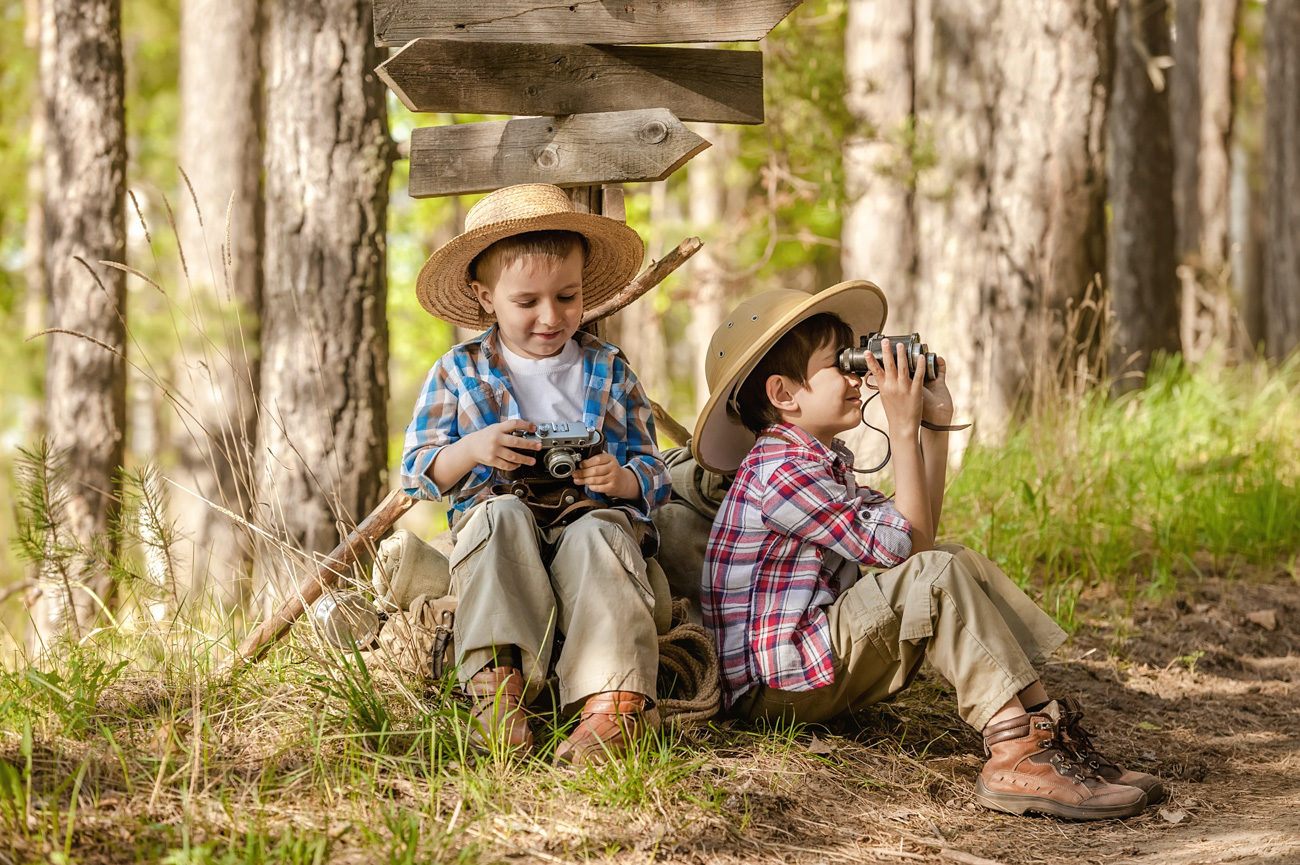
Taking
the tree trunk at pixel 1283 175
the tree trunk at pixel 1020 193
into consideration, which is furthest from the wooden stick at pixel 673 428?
the tree trunk at pixel 1283 175

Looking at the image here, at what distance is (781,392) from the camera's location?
3178mm

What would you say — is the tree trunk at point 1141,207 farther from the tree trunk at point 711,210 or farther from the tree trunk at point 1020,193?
the tree trunk at point 711,210

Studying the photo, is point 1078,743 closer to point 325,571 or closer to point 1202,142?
point 325,571

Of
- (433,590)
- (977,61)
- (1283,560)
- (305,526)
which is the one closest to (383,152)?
(305,526)

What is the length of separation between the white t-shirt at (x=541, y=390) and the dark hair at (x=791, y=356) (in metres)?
0.49

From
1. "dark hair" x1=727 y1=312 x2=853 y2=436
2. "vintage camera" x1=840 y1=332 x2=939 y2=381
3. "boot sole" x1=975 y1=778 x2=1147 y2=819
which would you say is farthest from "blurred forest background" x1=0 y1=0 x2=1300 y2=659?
"boot sole" x1=975 y1=778 x2=1147 y2=819

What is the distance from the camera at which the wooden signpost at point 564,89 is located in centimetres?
342

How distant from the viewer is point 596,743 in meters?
2.77

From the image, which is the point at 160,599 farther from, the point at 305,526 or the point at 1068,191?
the point at 1068,191

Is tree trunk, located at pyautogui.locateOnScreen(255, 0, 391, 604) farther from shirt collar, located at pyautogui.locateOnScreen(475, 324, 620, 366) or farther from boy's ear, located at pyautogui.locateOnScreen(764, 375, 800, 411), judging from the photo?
boy's ear, located at pyautogui.locateOnScreen(764, 375, 800, 411)

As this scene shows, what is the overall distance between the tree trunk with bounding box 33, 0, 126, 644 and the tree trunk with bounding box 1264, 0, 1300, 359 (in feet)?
31.4

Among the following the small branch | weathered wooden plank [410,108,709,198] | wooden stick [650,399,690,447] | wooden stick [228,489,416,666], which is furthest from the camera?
wooden stick [650,399,690,447]

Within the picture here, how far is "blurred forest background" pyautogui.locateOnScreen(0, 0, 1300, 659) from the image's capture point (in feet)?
14.8

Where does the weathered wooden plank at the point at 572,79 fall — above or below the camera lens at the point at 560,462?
above
